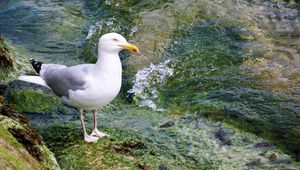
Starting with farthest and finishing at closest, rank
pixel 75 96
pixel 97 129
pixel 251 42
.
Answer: pixel 251 42 → pixel 97 129 → pixel 75 96

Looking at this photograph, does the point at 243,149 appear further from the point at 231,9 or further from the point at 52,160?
the point at 231,9

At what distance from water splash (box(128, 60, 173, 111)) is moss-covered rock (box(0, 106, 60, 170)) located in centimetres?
224

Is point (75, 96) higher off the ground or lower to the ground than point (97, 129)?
higher

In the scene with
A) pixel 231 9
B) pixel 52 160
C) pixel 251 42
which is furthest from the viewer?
pixel 231 9

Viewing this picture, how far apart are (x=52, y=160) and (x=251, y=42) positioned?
464cm

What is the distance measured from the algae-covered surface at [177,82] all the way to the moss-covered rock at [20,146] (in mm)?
490

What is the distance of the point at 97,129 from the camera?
245 inches

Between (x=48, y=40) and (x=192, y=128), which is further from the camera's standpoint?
(x=48, y=40)

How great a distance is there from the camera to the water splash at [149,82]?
7310 millimetres

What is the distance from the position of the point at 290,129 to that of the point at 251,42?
8.60ft

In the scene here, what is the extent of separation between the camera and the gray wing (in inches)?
226

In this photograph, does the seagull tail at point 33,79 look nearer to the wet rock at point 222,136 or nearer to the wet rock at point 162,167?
the wet rock at point 162,167

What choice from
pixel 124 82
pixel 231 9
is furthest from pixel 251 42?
pixel 124 82

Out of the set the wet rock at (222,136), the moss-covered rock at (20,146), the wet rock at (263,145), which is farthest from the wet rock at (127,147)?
the wet rock at (263,145)
